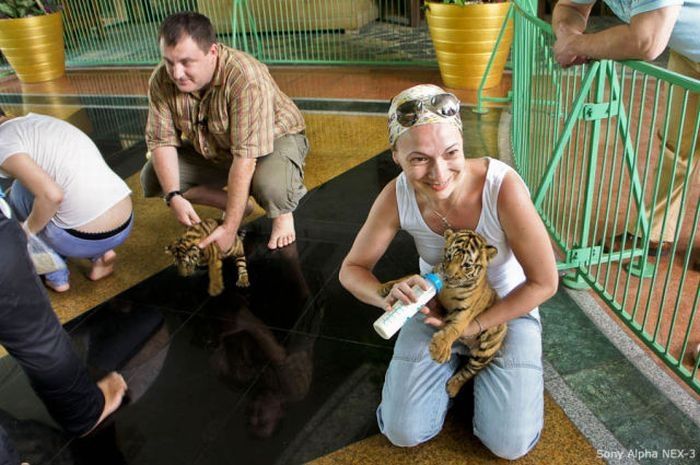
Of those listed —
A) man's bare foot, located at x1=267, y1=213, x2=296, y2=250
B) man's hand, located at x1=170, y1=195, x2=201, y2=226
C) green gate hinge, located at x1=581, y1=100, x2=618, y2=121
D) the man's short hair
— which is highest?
the man's short hair

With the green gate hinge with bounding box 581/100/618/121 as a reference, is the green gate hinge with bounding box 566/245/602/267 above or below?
below

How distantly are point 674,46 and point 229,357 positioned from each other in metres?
2.48

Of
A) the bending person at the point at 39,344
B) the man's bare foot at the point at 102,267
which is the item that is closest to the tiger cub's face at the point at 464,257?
the bending person at the point at 39,344

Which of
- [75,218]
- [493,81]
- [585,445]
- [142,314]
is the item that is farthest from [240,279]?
[493,81]

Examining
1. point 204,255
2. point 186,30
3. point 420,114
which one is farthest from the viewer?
point 204,255

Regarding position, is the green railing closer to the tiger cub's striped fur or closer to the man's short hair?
the tiger cub's striped fur

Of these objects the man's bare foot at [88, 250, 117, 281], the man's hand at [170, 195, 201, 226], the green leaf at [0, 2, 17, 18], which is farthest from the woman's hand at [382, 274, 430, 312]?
the green leaf at [0, 2, 17, 18]

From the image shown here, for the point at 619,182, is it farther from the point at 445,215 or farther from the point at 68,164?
the point at 68,164

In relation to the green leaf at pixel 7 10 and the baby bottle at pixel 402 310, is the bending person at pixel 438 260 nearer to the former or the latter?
the baby bottle at pixel 402 310

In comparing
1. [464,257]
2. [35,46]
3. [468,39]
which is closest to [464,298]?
[464,257]

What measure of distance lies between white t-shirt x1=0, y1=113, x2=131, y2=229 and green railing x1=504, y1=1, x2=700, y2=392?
2336 millimetres

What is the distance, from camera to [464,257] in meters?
1.77

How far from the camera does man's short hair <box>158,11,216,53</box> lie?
278 cm

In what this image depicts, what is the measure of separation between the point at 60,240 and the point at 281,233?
4.11ft
